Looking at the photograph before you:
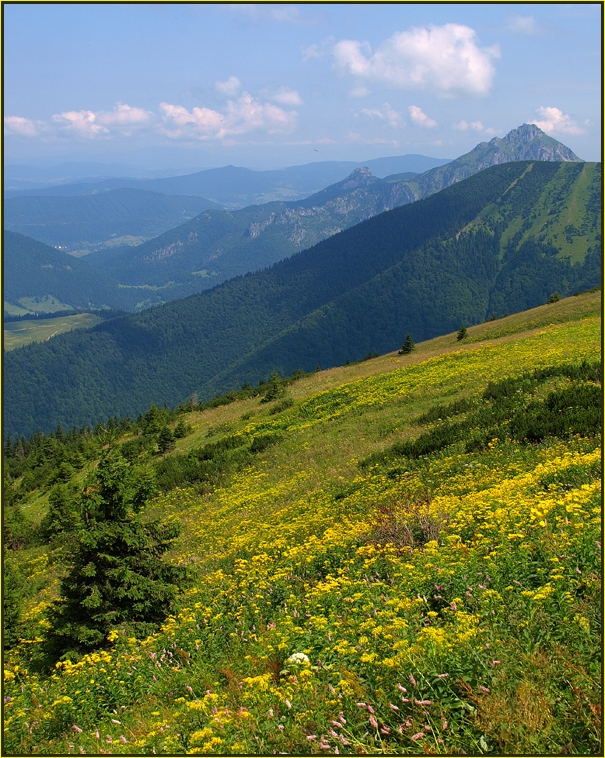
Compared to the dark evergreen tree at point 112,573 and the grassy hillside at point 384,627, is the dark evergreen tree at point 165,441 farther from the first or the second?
the dark evergreen tree at point 112,573

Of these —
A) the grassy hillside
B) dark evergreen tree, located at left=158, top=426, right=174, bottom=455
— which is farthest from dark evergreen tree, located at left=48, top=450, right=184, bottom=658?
dark evergreen tree, located at left=158, top=426, right=174, bottom=455

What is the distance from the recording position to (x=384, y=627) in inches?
225

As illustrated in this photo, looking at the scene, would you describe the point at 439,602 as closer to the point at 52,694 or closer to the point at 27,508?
the point at 52,694

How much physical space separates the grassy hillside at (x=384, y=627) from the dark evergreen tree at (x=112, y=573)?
1.21 feet

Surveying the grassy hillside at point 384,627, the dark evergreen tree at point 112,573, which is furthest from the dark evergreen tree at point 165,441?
the dark evergreen tree at point 112,573

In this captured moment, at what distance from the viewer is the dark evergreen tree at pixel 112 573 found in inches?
367

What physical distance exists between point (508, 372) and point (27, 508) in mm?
32766

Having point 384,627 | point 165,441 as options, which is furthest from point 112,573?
point 165,441

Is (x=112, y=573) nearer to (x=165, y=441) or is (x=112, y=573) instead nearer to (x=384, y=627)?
(x=384, y=627)

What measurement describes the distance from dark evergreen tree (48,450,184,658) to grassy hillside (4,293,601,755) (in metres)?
0.37

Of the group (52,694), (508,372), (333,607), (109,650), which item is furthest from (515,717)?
(508,372)

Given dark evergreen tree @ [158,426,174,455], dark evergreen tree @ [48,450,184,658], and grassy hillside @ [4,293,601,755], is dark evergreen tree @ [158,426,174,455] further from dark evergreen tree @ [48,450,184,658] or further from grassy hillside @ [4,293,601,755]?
dark evergreen tree @ [48,450,184,658]

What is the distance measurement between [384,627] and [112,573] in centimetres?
584

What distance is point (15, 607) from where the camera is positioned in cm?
1123
